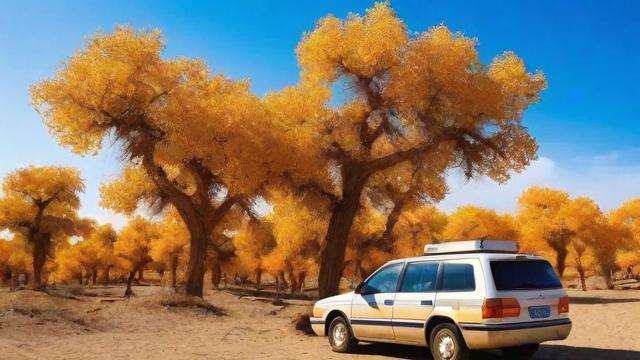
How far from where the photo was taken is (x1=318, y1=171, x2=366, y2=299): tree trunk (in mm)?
18734

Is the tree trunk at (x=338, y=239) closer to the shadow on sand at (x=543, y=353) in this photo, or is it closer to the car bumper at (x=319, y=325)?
the car bumper at (x=319, y=325)

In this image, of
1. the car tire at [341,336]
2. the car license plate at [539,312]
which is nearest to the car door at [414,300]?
the car tire at [341,336]

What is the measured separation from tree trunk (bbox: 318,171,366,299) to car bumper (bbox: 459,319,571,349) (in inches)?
398

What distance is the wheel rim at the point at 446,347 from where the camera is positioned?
9.04 meters

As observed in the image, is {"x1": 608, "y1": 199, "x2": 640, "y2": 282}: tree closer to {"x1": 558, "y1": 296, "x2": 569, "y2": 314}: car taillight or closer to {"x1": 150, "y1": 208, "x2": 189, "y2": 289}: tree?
{"x1": 150, "y1": 208, "x2": 189, "y2": 289}: tree

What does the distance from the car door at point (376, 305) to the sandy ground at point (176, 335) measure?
544 mm

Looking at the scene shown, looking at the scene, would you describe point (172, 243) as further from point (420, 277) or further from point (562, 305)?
point (562, 305)

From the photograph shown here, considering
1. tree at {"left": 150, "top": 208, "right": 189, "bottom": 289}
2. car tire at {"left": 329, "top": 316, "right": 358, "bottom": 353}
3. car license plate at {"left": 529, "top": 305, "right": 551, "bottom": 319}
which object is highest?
tree at {"left": 150, "top": 208, "right": 189, "bottom": 289}

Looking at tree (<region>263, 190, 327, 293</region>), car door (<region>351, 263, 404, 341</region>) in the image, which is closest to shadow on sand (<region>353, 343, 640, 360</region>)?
car door (<region>351, 263, 404, 341</region>)

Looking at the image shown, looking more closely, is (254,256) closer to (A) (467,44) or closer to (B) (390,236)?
(B) (390,236)

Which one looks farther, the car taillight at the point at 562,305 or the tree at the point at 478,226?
the tree at the point at 478,226

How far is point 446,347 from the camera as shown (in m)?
9.16

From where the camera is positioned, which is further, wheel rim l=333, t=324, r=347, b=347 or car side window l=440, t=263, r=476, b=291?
wheel rim l=333, t=324, r=347, b=347

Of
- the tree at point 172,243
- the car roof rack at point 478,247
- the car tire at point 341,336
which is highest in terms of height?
the tree at point 172,243
